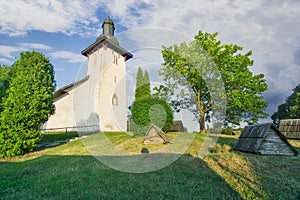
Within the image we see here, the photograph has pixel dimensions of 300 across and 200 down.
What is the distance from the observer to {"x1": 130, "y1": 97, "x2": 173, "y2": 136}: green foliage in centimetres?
1461

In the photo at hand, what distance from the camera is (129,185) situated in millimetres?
4492

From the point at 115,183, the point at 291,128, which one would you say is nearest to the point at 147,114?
the point at 115,183

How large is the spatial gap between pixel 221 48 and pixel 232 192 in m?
18.8

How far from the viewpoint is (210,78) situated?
19.0 meters

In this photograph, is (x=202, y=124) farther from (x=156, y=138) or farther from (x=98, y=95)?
(x=98, y=95)

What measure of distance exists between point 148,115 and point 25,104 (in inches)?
314

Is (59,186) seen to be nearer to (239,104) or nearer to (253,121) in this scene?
(239,104)

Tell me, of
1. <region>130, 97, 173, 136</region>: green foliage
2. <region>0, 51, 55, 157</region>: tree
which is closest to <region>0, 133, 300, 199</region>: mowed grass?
<region>0, 51, 55, 157</region>: tree

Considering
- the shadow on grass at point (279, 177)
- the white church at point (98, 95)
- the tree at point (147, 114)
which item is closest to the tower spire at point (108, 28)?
the white church at point (98, 95)

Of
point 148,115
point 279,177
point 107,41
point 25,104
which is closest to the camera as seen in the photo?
point 279,177

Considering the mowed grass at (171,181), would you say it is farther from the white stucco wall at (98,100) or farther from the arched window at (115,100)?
the arched window at (115,100)

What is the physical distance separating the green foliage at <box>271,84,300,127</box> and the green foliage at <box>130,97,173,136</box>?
21.3 m

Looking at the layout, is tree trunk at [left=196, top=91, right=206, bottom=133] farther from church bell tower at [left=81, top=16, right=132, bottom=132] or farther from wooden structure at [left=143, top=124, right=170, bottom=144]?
wooden structure at [left=143, top=124, right=170, bottom=144]

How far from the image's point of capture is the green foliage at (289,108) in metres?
27.2
